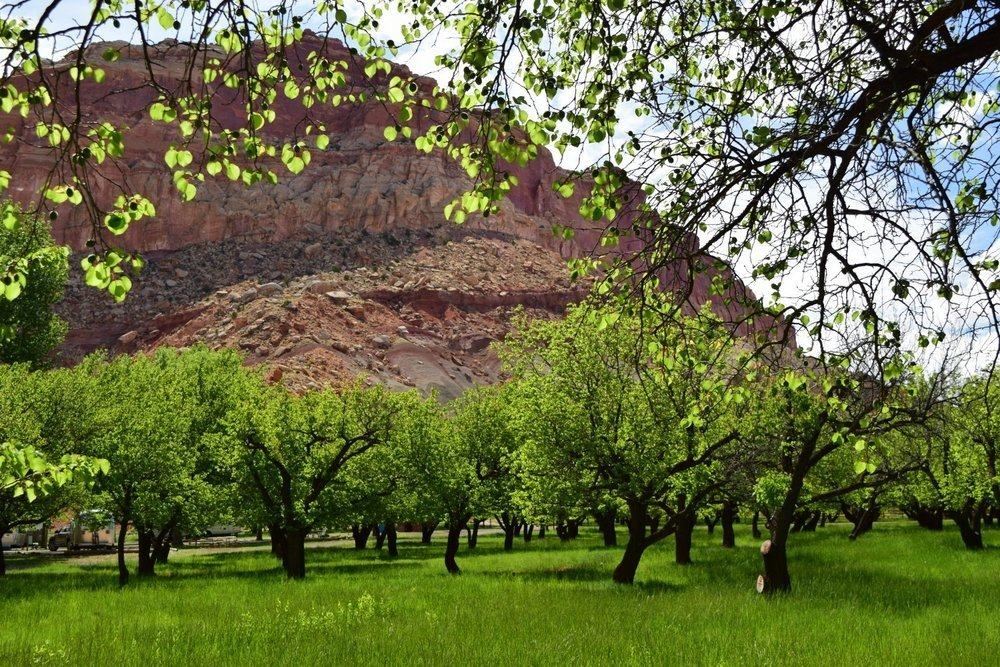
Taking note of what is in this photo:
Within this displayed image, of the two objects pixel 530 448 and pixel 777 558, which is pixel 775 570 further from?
pixel 530 448

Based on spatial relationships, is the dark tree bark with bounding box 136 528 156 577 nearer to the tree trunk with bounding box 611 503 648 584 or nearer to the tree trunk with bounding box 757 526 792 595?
the tree trunk with bounding box 611 503 648 584

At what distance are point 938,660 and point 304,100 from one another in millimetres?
11492

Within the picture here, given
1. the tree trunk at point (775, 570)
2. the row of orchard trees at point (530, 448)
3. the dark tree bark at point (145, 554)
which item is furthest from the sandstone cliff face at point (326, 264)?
the tree trunk at point (775, 570)

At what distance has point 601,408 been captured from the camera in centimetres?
2164

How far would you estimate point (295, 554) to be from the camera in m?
27.0

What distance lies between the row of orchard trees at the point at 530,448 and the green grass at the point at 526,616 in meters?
2.13

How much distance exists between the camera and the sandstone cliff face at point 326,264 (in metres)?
99.6

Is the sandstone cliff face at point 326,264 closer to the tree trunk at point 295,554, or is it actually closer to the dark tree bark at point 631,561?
the tree trunk at point 295,554

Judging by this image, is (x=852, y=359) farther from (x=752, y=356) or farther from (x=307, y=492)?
(x=307, y=492)

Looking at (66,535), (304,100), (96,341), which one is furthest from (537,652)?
(96,341)

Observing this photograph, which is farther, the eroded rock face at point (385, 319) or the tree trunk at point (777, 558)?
the eroded rock face at point (385, 319)

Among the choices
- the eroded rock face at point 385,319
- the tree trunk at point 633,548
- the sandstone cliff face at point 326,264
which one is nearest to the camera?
the tree trunk at point 633,548

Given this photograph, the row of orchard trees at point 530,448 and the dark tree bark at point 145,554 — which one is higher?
the row of orchard trees at point 530,448

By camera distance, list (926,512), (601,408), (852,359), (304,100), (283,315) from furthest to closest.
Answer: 1. (283,315)
2. (926,512)
3. (601,408)
4. (852,359)
5. (304,100)
